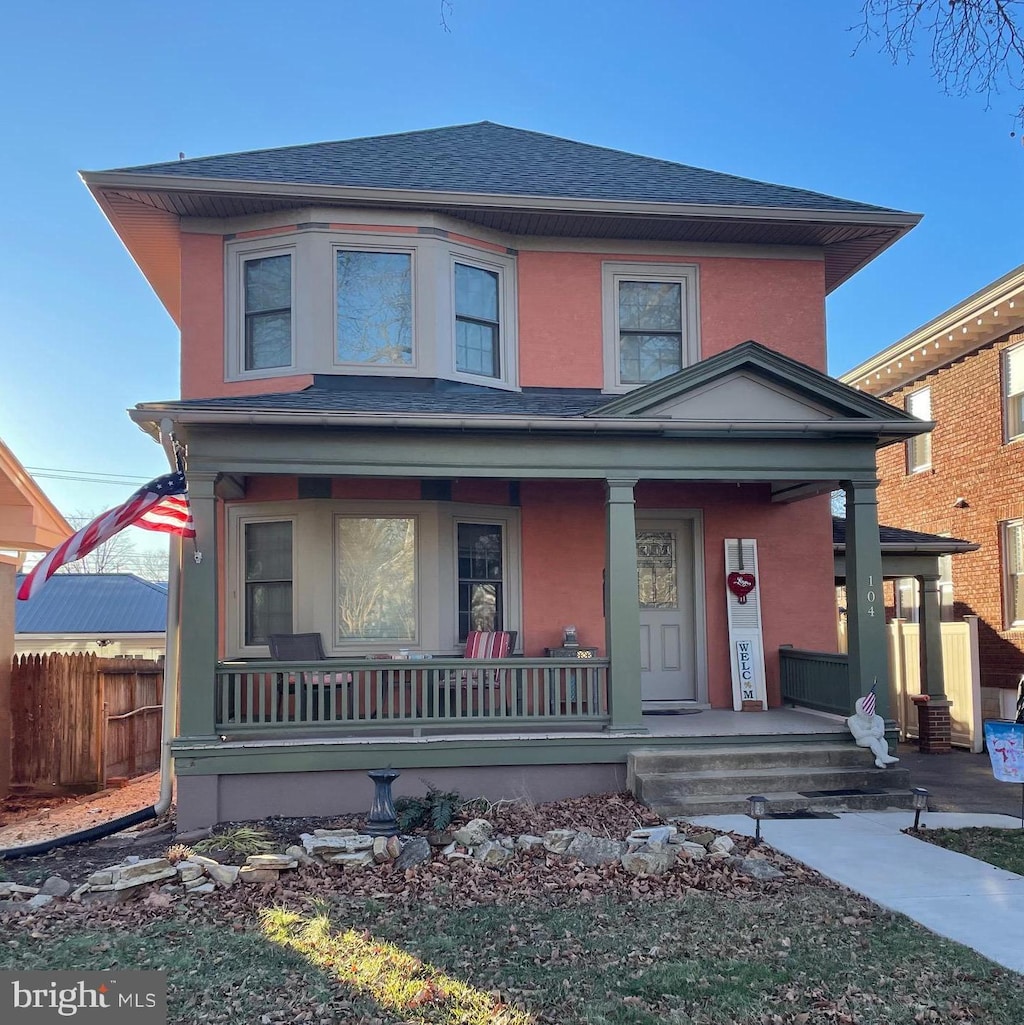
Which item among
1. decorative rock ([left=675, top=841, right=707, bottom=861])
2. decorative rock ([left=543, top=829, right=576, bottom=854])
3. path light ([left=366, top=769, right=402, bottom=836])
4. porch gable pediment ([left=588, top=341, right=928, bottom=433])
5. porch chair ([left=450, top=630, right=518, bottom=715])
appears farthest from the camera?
porch chair ([left=450, top=630, right=518, bottom=715])

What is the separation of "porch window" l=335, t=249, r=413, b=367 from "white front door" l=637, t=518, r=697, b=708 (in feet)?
11.3

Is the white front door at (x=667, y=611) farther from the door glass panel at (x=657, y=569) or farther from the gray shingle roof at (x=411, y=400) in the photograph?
the gray shingle roof at (x=411, y=400)

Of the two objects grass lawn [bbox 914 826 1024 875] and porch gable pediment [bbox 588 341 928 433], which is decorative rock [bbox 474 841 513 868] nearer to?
grass lawn [bbox 914 826 1024 875]

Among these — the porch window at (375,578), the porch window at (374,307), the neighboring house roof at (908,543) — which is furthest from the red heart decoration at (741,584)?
the porch window at (374,307)

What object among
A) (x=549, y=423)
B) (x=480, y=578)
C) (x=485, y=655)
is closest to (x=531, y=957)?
(x=485, y=655)

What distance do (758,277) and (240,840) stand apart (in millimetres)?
8234

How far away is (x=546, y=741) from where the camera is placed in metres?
8.91

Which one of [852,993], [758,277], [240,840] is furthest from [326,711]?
[758,277]

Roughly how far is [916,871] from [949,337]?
1082 cm

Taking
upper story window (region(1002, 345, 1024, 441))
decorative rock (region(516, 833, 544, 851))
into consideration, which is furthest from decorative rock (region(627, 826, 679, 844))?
upper story window (region(1002, 345, 1024, 441))

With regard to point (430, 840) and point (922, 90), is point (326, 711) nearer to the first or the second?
point (430, 840)

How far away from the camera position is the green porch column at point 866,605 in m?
9.26

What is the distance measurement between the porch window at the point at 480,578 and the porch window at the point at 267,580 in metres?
1.85

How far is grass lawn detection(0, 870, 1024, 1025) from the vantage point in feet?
14.5
